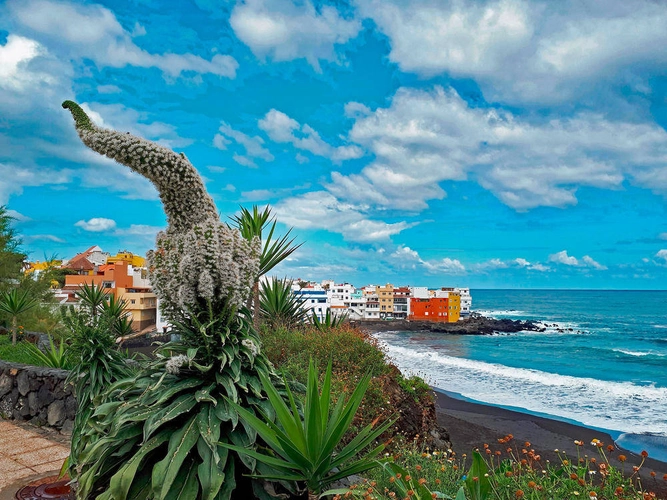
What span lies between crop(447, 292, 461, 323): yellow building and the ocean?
11.5 meters

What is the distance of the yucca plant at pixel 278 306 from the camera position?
1004 centimetres

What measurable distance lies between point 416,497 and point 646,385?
88.2 ft

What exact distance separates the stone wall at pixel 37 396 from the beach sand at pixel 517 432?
8880mm

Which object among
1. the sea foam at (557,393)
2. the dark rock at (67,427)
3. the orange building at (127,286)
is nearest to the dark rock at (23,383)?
the dark rock at (67,427)

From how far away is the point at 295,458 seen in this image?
2832 millimetres

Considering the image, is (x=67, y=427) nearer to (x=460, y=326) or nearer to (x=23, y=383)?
(x=23, y=383)

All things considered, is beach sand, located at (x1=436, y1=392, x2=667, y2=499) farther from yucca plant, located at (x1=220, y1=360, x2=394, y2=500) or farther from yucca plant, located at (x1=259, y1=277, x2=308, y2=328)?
yucca plant, located at (x1=220, y1=360, x2=394, y2=500)

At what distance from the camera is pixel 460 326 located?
56906mm

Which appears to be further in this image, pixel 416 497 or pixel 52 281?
pixel 52 281

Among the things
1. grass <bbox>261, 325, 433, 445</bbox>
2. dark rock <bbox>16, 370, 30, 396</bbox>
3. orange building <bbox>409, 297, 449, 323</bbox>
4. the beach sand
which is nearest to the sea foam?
the beach sand

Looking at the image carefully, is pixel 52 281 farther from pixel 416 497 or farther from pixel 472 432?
pixel 416 497

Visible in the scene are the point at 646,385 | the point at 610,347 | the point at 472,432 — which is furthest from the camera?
the point at 610,347

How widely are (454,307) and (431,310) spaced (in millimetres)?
2933

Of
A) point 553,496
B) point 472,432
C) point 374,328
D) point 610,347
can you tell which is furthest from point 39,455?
point 374,328
